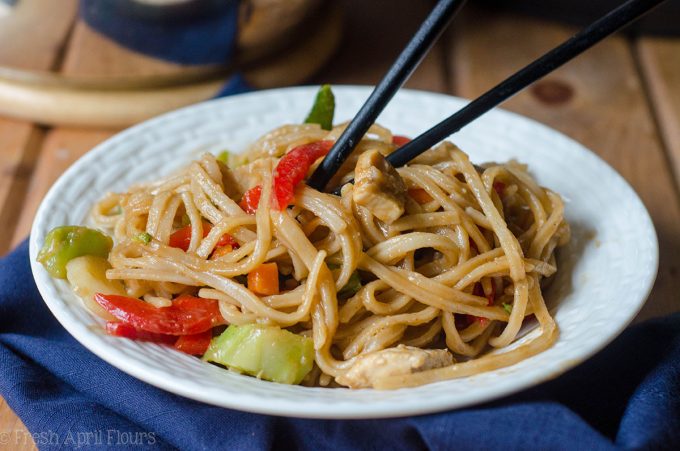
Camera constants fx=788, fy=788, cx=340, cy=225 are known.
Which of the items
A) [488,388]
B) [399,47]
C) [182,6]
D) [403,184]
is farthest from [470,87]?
[488,388]

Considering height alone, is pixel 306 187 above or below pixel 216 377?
above

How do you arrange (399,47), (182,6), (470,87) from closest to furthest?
(182,6), (470,87), (399,47)

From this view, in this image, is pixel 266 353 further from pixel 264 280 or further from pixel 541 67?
A: pixel 541 67

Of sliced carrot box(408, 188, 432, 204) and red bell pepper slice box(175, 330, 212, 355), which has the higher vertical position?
sliced carrot box(408, 188, 432, 204)

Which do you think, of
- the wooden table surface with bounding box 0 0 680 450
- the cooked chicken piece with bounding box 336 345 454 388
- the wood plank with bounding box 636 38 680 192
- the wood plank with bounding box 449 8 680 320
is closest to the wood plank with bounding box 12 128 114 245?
the wooden table surface with bounding box 0 0 680 450

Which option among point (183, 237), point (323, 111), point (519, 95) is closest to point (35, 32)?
point (323, 111)

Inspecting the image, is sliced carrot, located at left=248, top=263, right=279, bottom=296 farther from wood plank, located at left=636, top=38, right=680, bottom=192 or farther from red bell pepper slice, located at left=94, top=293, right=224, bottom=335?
wood plank, located at left=636, top=38, right=680, bottom=192

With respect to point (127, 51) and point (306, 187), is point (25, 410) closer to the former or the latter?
point (306, 187)
